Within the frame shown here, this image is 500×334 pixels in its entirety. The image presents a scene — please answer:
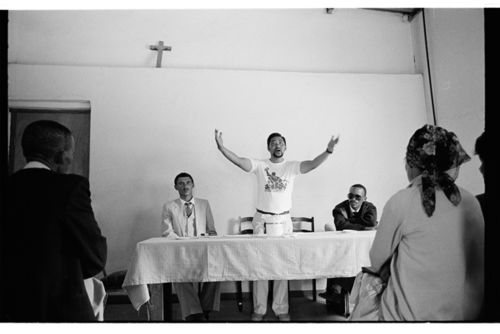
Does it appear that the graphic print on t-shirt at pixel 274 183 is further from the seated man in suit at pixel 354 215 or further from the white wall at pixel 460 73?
the white wall at pixel 460 73

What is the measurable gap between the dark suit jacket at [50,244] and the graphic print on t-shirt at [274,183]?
72.3 inches

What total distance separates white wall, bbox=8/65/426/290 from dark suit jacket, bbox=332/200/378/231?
854 millimetres

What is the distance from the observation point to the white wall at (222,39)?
14.7 feet

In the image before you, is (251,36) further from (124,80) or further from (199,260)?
(199,260)

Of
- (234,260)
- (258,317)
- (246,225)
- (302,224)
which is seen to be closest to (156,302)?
(234,260)

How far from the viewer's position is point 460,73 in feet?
13.3

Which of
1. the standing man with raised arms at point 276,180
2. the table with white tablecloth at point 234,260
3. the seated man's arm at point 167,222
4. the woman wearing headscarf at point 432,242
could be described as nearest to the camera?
the woman wearing headscarf at point 432,242

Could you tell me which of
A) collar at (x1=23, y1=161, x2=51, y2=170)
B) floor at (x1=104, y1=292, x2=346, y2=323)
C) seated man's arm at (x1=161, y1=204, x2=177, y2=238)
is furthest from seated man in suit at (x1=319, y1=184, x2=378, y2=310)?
collar at (x1=23, y1=161, x2=51, y2=170)

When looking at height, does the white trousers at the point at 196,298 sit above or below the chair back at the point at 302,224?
below

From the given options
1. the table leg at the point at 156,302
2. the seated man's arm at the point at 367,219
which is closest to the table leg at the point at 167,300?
the table leg at the point at 156,302

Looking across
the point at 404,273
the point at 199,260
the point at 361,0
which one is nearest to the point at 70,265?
the point at 199,260

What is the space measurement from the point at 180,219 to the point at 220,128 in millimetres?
1250

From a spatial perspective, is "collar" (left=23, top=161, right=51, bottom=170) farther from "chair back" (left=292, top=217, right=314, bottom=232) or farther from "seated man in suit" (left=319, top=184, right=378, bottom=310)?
"chair back" (left=292, top=217, right=314, bottom=232)
